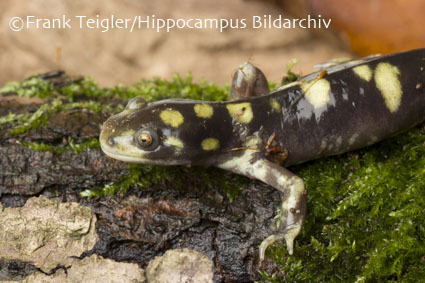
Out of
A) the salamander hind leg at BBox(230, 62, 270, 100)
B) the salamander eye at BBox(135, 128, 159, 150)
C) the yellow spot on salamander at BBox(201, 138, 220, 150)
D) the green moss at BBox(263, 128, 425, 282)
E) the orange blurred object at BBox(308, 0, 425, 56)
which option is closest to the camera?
the green moss at BBox(263, 128, 425, 282)

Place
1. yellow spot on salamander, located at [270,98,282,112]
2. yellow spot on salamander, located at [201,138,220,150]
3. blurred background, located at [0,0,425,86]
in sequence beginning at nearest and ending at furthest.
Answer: yellow spot on salamander, located at [201,138,220,150] → yellow spot on salamander, located at [270,98,282,112] → blurred background, located at [0,0,425,86]

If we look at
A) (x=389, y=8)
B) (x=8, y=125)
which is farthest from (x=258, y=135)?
(x=389, y=8)

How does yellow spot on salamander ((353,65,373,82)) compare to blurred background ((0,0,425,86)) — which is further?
blurred background ((0,0,425,86))

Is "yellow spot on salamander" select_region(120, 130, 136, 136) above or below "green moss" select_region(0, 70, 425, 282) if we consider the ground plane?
above

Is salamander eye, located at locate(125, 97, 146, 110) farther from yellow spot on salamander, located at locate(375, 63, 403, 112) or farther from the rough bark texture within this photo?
yellow spot on salamander, located at locate(375, 63, 403, 112)

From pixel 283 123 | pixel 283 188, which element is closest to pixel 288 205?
pixel 283 188

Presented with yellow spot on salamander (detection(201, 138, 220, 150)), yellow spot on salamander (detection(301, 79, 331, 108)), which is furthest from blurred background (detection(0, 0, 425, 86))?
yellow spot on salamander (detection(201, 138, 220, 150))

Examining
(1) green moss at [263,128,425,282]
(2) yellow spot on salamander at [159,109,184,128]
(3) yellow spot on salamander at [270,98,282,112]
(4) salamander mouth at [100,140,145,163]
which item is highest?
(3) yellow spot on salamander at [270,98,282,112]

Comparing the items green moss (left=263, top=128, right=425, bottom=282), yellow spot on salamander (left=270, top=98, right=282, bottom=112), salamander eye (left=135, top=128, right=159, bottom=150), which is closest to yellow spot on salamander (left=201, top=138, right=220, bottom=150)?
salamander eye (left=135, top=128, right=159, bottom=150)
